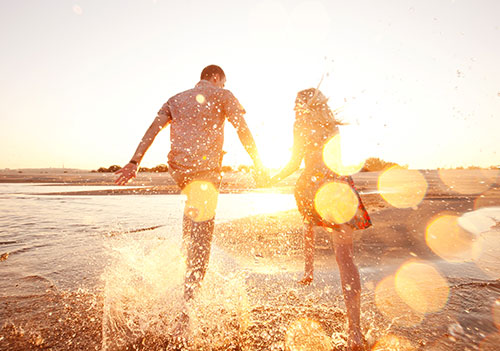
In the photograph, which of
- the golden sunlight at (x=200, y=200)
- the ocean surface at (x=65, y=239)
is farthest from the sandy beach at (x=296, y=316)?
the golden sunlight at (x=200, y=200)

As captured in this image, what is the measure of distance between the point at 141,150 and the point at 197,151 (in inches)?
22.0

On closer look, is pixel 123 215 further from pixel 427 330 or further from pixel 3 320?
pixel 427 330

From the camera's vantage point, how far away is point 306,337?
93.9 inches

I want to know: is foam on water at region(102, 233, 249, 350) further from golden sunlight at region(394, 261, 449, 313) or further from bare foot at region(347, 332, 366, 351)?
golden sunlight at region(394, 261, 449, 313)

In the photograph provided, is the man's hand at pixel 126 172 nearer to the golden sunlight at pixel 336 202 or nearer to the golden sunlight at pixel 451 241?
the golden sunlight at pixel 336 202

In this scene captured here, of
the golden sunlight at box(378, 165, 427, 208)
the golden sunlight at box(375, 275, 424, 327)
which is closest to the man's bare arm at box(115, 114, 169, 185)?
the golden sunlight at box(375, 275, 424, 327)

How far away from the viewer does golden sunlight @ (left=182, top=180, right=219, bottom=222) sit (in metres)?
2.68

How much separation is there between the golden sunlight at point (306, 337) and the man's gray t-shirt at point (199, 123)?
4.94 ft

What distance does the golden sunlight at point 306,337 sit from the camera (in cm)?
225

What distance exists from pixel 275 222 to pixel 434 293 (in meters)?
5.05

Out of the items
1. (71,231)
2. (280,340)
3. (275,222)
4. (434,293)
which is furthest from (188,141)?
(275,222)

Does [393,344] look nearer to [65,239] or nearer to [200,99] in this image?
[200,99]

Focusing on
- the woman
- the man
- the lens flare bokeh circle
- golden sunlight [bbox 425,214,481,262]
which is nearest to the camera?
the woman

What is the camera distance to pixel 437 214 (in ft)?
31.1
